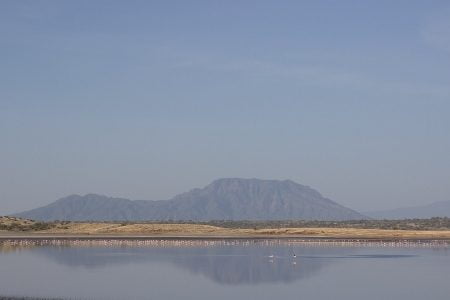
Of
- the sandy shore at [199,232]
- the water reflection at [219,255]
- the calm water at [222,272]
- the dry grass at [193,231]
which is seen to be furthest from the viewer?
the dry grass at [193,231]

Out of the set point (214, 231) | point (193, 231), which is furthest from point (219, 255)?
point (214, 231)

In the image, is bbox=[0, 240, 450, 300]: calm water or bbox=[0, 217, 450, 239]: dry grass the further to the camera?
bbox=[0, 217, 450, 239]: dry grass

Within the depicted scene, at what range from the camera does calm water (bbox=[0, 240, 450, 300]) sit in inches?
1777

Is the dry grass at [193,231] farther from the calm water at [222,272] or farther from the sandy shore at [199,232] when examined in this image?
the calm water at [222,272]

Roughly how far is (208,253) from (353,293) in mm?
34802

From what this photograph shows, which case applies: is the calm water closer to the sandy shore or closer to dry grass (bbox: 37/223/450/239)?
the sandy shore

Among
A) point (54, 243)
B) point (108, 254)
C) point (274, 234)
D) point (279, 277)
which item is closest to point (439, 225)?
point (274, 234)

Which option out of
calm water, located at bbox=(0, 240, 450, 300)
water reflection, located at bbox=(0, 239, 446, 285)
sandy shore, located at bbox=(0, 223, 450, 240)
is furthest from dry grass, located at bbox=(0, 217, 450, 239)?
calm water, located at bbox=(0, 240, 450, 300)

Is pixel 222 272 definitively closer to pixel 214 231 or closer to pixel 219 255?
pixel 219 255

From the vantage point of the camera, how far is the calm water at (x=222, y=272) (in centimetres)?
4512

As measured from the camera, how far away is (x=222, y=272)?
58.4 meters

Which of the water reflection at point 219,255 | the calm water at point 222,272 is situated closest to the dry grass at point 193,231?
the water reflection at point 219,255

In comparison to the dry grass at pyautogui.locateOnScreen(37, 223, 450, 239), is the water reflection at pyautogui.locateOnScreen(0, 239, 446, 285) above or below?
below

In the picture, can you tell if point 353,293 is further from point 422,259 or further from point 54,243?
point 54,243
